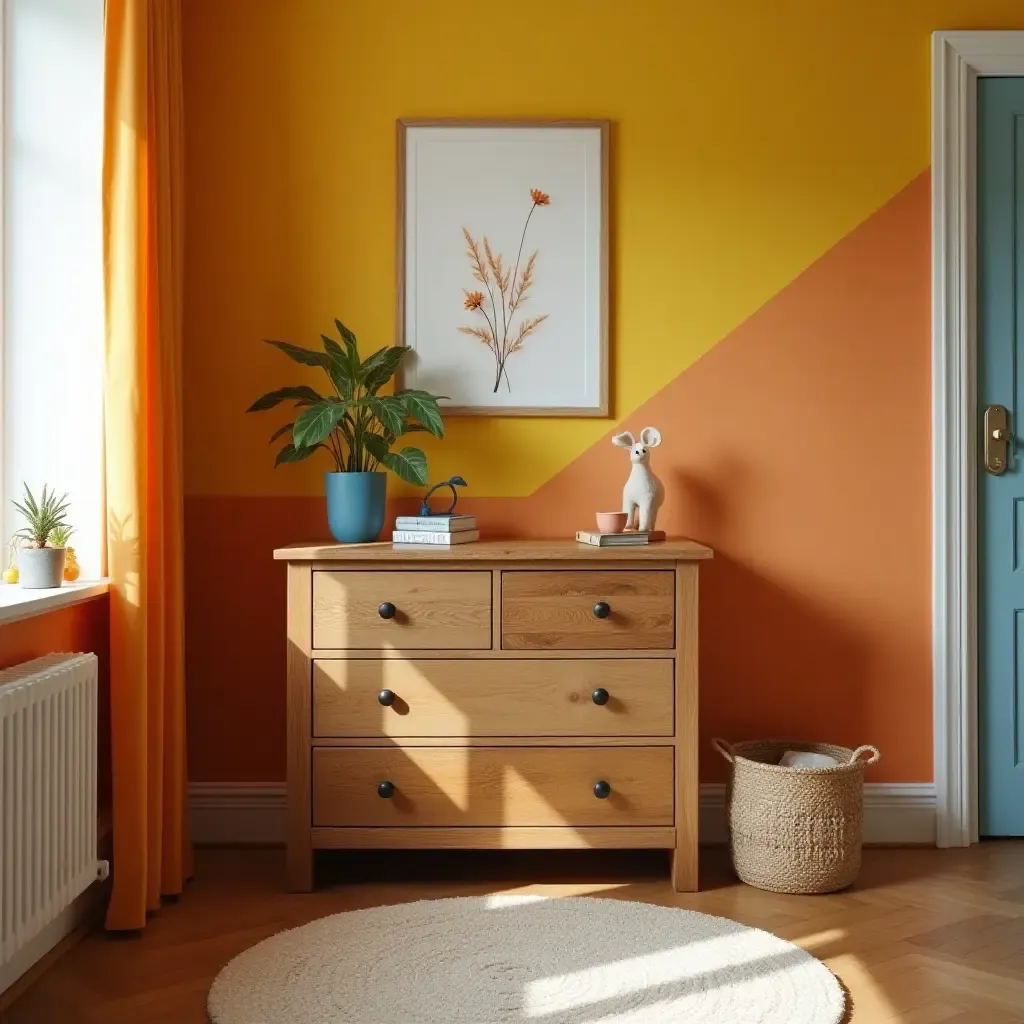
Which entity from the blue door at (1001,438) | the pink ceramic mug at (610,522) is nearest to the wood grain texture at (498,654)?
the pink ceramic mug at (610,522)

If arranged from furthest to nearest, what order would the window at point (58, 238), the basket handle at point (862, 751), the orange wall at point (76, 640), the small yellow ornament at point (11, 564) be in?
1. the basket handle at point (862, 751)
2. the window at point (58, 238)
3. the small yellow ornament at point (11, 564)
4. the orange wall at point (76, 640)

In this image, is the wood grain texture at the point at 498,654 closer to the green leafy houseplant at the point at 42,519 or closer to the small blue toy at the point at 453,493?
the small blue toy at the point at 453,493

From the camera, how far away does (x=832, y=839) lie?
2906 mm

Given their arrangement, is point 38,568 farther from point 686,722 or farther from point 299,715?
point 686,722

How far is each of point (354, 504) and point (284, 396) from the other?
36cm

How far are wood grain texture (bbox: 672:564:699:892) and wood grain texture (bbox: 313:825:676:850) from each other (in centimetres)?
5

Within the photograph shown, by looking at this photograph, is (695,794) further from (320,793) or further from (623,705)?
(320,793)

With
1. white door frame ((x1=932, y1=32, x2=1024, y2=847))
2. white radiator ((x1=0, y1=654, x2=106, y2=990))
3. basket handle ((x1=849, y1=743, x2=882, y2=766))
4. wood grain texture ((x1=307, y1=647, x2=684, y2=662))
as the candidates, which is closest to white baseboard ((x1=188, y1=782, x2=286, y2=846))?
wood grain texture ((x1=307, y1=647, x2=684, y2=662))

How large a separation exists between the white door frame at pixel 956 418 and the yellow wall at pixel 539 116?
0.09 meters

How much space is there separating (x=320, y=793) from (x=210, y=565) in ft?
2.63

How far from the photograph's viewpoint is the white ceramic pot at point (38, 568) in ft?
8.25

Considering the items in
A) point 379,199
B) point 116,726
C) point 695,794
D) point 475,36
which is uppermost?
point 475,36

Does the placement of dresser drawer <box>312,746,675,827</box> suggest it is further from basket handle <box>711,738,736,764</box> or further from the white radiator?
the white radiator

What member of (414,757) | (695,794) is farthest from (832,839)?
(414,757)
